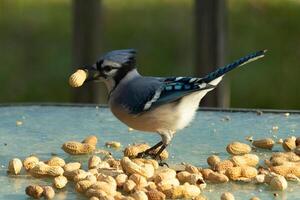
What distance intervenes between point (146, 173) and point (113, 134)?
92cm

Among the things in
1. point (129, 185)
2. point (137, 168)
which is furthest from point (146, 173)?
point (129, 185)

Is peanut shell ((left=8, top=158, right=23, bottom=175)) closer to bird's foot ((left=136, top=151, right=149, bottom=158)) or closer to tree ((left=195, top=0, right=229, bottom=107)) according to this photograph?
bird's foot ((left=136, top=151, right=149, bottom=158))

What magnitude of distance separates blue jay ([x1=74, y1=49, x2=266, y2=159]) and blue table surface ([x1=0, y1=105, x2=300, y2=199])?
0.41ft

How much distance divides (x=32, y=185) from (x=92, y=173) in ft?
0.72

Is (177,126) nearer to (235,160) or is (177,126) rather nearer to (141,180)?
(235,160)

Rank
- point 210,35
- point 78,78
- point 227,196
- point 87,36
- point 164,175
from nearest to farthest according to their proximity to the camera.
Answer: point 227,196 < point 164,175 < point 78,78 < point 210,35 < point 87,36

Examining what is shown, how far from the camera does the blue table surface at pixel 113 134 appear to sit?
3.15m

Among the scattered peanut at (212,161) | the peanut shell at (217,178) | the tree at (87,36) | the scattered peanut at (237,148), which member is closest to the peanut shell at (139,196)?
the peanut shell at (217,178)

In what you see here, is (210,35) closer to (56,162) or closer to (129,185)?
(56,162)

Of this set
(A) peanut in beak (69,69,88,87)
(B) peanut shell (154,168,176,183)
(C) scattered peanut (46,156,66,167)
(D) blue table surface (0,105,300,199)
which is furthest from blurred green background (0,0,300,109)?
(B) peanut shell (154,168,176,183)

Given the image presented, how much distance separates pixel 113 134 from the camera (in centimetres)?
407

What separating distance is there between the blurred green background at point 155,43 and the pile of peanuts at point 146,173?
18.3 feet

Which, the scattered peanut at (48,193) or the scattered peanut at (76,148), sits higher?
the scattered peanut at (48,193)

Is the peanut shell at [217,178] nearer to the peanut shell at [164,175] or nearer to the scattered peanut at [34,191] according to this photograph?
the peanut shell at [164,175]
